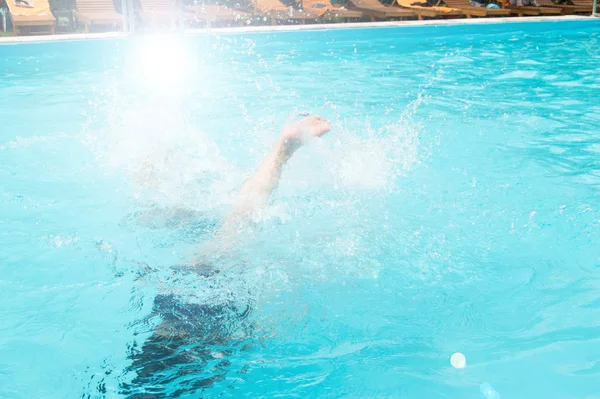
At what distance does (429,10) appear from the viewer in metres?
13.3

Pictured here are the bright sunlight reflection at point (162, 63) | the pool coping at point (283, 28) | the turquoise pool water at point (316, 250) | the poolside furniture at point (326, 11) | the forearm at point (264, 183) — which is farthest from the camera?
the poolside furniture at point (326, 11)

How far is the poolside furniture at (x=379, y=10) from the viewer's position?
13.4 meters

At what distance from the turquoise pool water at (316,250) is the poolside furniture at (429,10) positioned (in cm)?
761

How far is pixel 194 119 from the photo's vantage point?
5.82m

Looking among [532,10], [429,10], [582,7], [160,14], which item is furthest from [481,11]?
[160,14]

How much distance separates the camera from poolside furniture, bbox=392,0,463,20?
525 inches

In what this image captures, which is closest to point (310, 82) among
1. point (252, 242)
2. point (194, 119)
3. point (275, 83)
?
point (275, 83)

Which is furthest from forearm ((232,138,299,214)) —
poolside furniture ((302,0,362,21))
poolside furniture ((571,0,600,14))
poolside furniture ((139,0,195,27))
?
poolside furniture ((571,0,600,14))

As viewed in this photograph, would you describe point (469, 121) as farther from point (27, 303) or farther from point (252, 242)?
point (27, 303)

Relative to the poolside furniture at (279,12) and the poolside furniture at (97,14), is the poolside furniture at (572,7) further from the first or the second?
the poolside furniture at (97,14)

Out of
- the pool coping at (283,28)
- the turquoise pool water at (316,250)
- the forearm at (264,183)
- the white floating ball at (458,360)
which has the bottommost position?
the white floating ball at (458,360)

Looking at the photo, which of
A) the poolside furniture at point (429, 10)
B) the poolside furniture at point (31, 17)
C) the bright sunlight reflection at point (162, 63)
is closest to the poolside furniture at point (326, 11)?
the poolside furniture at point (429, 10)

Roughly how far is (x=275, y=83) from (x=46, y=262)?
5.02m

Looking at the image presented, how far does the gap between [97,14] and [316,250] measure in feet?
36.6
